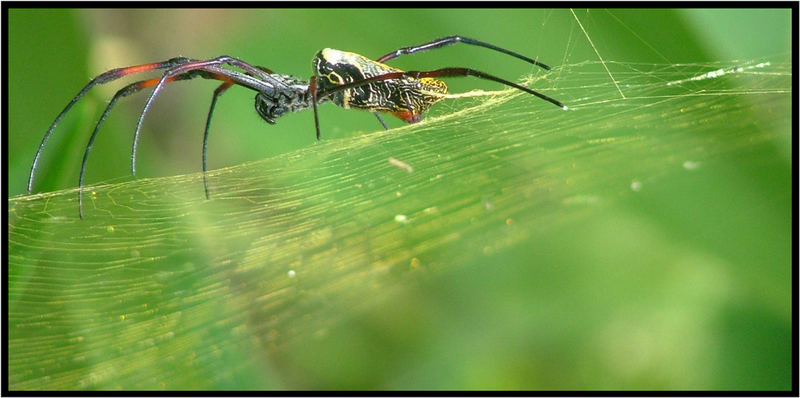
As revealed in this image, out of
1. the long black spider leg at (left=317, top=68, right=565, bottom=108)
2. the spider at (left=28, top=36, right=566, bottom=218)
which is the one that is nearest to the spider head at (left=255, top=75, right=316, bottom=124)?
the spider at (left=28, top=36, right=566, bottom=218)

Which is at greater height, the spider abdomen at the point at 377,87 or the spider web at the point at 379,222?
the spider abdomen at the point at 377,87

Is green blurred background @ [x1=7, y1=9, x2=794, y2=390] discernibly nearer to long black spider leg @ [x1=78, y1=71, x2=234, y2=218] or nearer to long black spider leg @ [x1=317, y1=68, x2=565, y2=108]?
long black spider leg @ [x1=78, y1=71, x2=234, y2=218]

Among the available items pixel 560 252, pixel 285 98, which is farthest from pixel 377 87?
pixel 560 252

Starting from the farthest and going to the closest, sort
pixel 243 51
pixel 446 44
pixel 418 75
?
pixel 243 51 → pixel 446 44 → pixel 418 75

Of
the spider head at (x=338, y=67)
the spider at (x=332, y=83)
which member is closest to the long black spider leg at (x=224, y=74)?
the spider at (x=332, y=83)

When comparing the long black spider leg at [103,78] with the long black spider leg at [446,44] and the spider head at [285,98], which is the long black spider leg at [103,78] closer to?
the spider head at [285,98]

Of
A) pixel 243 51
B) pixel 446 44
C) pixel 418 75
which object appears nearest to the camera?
pixel 418 75

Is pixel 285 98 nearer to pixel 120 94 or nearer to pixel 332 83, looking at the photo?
pixel 332 83

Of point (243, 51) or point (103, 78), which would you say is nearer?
point (103, 78)
